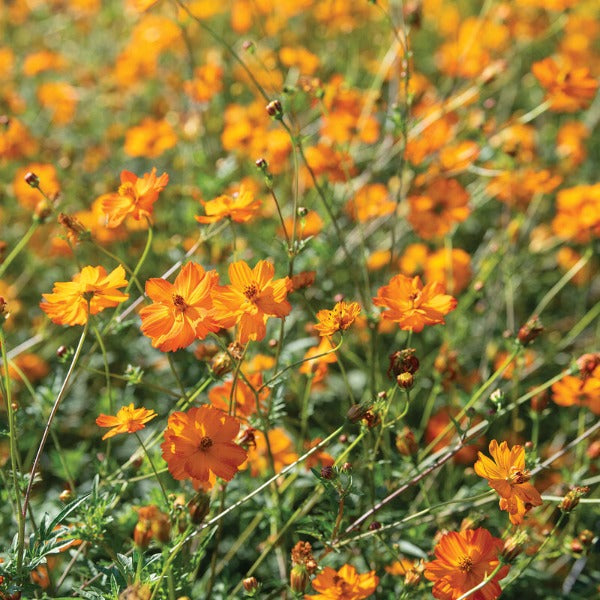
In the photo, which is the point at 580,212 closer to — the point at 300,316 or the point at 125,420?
the point at 300,316

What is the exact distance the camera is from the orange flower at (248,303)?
3.78 feet

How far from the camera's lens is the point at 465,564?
1.18 meters

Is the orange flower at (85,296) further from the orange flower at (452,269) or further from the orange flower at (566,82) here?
the orange flower at (566,82)

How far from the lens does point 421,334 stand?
2.18 meters

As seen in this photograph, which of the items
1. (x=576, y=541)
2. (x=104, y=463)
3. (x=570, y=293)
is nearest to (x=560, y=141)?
(x=570, y=293)

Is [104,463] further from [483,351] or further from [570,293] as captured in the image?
[570,293]

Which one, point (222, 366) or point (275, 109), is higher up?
point (275, 109)

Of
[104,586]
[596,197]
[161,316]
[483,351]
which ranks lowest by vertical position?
[483,351]

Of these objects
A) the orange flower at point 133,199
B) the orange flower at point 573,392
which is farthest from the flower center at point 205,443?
the orange flower at point 573,392

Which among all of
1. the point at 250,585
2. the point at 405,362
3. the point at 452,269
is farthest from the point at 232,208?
the point at 452,269

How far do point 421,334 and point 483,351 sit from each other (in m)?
0.19

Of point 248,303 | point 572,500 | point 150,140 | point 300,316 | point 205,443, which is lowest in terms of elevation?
point 572,500

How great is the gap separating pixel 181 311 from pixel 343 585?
546 millimetres

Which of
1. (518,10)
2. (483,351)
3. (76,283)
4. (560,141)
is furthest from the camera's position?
(518,10)
